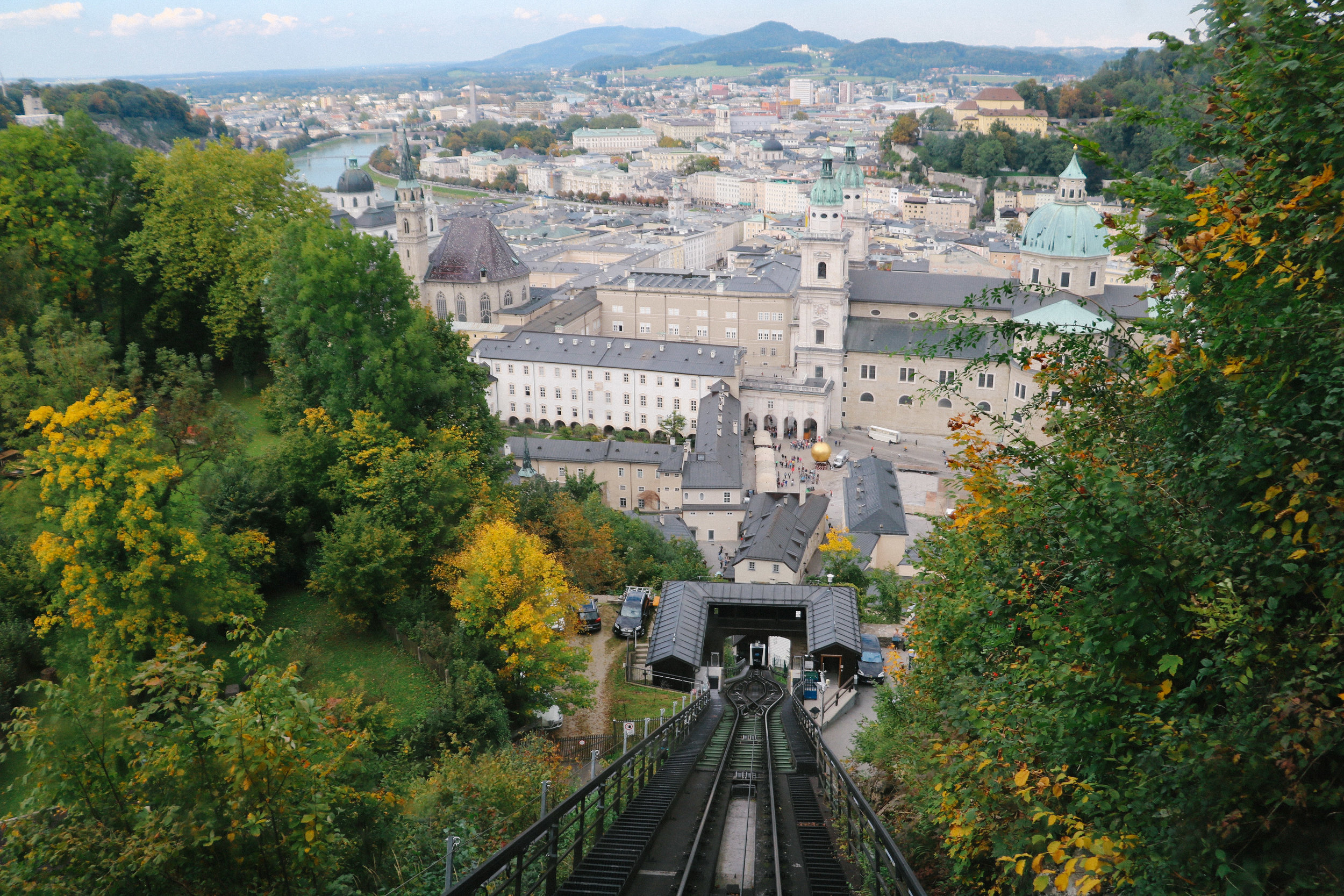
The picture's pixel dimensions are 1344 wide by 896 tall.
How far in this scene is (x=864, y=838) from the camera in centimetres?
835

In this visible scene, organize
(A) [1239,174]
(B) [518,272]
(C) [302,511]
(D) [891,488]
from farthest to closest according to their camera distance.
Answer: (B) [518,272], (D) [891,488], (C) [302,511], (A) [1239,174]

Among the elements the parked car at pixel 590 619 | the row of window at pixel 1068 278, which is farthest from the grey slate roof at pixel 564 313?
A: the parked car at pixel 590 619

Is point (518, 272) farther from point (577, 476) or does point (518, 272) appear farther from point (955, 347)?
point (955, 347)

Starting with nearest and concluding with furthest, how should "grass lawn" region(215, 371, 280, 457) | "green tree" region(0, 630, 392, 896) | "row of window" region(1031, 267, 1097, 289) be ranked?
"green tree" region(0, 630, 392, 896) < "grass lawn" region(215, 371, 280, 457) < "row of window" region(1031, 267, 1097, 289)

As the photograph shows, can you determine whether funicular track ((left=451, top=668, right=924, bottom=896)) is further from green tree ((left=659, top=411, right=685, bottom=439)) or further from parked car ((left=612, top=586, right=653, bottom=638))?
green tree ((left=659, top=411, right=685, bottom=439))

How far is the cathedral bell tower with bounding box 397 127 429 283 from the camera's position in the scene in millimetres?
65688

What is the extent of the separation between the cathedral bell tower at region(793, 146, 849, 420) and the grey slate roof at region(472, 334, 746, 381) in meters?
4.56

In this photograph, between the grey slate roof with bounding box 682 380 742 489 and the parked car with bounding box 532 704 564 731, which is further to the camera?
the grey slate roof with bounding box 682 380 742 489

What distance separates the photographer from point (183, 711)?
26.8 feet

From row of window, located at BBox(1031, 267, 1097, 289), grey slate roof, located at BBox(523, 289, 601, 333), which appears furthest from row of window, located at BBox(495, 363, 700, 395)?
row of window, located at BBox(1031, 267, 1097, 289)

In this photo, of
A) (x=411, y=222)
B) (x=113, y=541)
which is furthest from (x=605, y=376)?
(x=113, y=541)

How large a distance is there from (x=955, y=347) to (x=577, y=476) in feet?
123

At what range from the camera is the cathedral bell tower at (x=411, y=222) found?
65.7m

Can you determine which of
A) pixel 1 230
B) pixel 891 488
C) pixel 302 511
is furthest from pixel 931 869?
pixel 891 488
